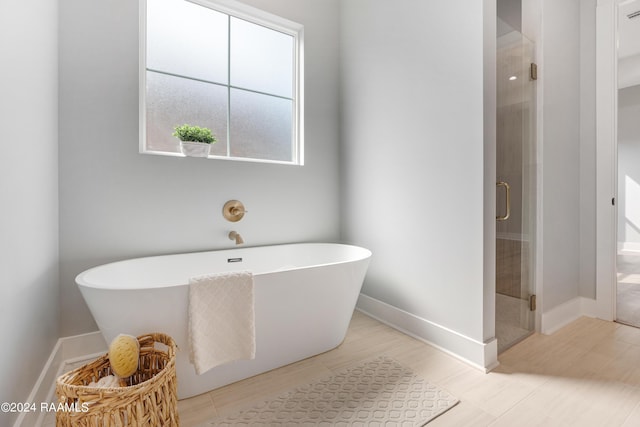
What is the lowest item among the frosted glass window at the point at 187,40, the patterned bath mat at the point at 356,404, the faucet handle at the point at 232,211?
the patterned bath mat at the point at 356,404

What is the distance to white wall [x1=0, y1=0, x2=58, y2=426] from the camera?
103 cm

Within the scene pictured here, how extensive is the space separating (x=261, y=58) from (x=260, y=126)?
60cm

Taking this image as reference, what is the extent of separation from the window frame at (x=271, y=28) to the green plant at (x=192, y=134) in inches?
5.0

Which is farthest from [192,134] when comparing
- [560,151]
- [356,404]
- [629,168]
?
[629,168]

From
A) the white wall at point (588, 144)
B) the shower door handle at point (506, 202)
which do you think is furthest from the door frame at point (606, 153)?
the shower door handle at point (506, 202)

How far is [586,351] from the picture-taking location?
1838mm

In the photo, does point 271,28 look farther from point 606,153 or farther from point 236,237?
point 606,153

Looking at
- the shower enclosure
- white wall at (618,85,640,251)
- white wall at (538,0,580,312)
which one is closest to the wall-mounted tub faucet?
the shower enclosure

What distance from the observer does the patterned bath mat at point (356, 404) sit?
4.19 feet

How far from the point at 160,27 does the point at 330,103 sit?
1.44 meters

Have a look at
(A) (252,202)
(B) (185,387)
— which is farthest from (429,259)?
(B) (185,387)

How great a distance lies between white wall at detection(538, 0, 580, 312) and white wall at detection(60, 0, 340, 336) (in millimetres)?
2056

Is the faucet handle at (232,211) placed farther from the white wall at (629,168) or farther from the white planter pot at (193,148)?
the white wall at (629,168)

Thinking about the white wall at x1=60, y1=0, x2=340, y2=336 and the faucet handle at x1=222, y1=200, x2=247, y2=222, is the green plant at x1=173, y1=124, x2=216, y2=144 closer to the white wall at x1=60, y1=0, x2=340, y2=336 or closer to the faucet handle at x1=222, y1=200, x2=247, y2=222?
the white wall at x1=60, y1=0, x2=340, y2=336
